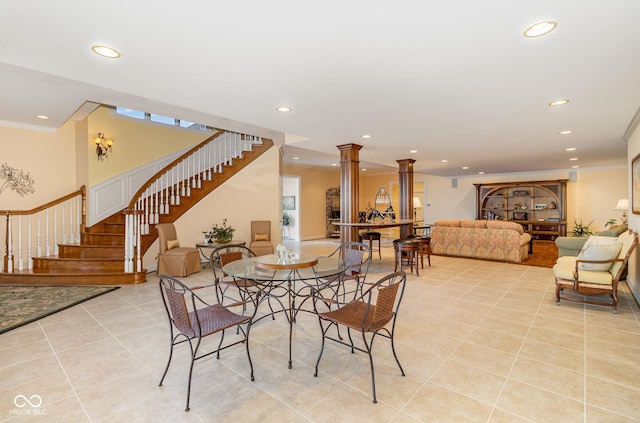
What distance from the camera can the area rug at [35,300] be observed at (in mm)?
3295

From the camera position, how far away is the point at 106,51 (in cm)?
222

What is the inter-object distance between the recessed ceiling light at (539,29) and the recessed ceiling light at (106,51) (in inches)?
109

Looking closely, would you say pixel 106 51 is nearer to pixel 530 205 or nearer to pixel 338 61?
pixel 338 61

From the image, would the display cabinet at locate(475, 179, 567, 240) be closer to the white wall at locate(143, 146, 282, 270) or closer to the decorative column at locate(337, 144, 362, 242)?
the decorative column at locate(337, 144, 362, 242)

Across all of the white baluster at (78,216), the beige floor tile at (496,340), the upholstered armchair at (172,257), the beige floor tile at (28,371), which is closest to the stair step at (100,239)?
the white baluster at (78,216)

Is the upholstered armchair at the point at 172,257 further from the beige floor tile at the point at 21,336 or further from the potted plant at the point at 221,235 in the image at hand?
the beige floor tile at the point at 21,336

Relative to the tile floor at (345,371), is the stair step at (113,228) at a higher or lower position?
higher

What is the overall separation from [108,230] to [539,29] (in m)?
6.91

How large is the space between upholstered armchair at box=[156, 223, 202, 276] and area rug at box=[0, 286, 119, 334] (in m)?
0.83

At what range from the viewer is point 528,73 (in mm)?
2627

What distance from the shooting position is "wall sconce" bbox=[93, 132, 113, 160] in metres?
6.05

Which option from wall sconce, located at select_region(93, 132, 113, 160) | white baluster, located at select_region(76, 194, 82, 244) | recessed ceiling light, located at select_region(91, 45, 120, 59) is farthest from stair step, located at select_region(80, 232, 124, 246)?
recessed ceiling light, located at select_region(91, 45, 120, 59)

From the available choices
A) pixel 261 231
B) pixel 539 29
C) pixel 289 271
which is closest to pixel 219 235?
pixel 261 231

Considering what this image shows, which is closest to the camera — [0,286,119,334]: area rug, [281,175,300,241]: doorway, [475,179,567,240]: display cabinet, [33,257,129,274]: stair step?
[0,286,119,334]: area rug
